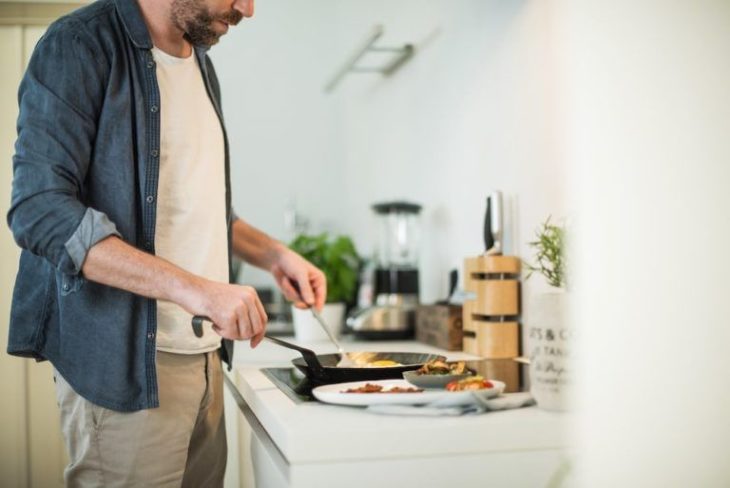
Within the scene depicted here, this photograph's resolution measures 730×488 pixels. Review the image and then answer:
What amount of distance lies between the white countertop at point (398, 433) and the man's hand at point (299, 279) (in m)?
0.43

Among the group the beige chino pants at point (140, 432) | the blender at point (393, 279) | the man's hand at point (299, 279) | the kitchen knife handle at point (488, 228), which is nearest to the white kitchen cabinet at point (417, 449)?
the beige chino pants at point (140, 432)

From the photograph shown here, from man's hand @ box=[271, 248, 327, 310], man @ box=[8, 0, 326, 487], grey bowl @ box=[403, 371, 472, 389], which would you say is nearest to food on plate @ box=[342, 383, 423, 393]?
grey bowl @ box=[403, 371, 472, 389]

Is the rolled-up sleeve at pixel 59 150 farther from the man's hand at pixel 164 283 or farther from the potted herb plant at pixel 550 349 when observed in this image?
the potted herb plant at pixel 550 349

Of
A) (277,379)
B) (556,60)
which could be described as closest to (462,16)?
(556,60)

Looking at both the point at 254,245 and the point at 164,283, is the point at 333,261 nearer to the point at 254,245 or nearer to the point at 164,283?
the point at 254,245

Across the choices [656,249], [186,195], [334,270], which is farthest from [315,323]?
[656,249]

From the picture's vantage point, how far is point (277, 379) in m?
1.30

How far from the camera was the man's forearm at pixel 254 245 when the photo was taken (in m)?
1.47

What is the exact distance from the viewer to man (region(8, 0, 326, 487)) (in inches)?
38.6

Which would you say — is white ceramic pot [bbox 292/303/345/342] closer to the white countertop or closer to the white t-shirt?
the white t-shirt

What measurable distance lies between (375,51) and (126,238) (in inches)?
60.1

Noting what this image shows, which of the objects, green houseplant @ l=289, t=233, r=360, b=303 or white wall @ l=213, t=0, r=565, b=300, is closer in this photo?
white wall @ l=213, t=0, r=565, b=300

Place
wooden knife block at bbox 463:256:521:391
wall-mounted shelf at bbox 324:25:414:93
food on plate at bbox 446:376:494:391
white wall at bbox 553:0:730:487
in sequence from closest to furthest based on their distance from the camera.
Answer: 1. white wall at bbox 553:0:730:487
2. food on plate at bbox 446:376:494:391
3. wooden knife block at bbox 463:256:521:391
4. wall-mounted shelf at bbox 324:25:414:93

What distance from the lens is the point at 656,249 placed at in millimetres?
802
